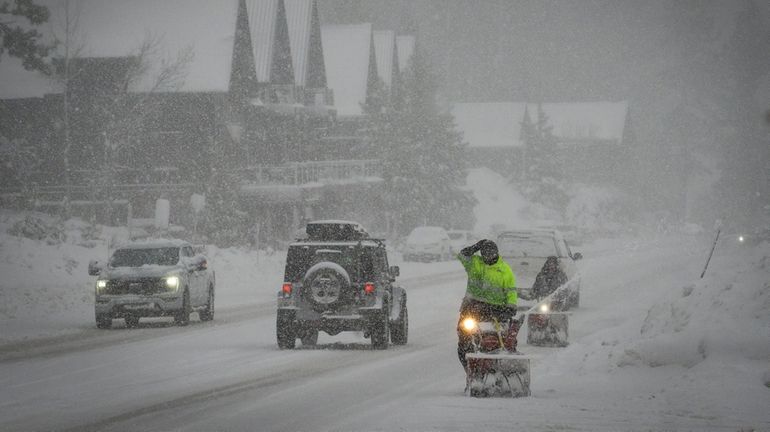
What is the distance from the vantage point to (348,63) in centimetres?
7869

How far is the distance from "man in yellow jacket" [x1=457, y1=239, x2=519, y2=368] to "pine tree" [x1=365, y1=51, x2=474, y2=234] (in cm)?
5516

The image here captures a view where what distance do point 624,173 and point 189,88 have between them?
79008 mm

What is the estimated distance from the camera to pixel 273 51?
2486 inches

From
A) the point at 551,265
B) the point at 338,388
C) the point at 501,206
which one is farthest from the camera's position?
the point at 501,206

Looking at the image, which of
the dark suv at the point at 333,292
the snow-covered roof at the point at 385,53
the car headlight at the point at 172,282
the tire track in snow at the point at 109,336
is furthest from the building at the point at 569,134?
the dark suv at the point at 333,292

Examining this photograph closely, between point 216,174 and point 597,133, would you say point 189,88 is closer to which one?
point 216,174

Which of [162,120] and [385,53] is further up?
[385,53]

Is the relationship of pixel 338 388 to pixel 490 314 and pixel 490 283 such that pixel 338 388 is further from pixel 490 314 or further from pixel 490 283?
pixel 490 283

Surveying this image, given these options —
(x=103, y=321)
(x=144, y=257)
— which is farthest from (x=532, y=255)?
(x=103, y=321)

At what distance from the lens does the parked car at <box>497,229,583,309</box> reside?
26.2 m

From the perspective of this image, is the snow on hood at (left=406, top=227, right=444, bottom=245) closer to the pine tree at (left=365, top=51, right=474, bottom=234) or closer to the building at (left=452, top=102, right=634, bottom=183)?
the pine tree at (left=365, top=51, right=474, bottom=234)

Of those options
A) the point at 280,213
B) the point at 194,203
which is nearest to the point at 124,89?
the point at 194,203

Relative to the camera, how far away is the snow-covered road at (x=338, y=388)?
431 inches

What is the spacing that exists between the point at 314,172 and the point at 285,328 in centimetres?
4126
